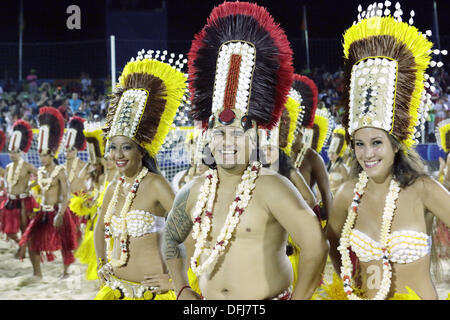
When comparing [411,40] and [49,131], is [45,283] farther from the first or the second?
[411,40]

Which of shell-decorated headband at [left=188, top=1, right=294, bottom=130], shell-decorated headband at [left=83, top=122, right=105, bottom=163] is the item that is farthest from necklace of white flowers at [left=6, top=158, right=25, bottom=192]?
shell-decorated headband at [left=188, top=1, right=294, bottom=130]

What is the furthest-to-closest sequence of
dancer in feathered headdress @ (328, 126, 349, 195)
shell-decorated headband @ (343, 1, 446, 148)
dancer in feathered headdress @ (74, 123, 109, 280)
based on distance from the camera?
1. dancer in feathered headdress @ (328, 126, 349, 195)
2. dancer in feathered headdress @ (74, 123, 109, 280)
3. shell-decorated headband @ (343, 1, 446, 148)

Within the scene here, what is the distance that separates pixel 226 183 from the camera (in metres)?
2.99

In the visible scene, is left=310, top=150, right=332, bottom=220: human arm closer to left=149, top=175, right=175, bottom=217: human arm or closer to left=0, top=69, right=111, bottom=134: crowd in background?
left=149, top=175, right=175, bottom=217: human arm

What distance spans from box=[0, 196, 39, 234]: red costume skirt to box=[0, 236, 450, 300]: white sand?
0.58m

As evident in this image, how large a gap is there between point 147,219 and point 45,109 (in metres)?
5.40

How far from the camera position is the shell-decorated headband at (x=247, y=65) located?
9.66 ft

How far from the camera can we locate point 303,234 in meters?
2.63

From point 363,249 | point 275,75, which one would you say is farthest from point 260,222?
point 275,75

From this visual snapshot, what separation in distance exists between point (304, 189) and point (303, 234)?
2437 mm

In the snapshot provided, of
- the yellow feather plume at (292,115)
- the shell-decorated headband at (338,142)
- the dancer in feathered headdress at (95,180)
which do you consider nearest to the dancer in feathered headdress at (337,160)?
the shell-decorated headband at (338,142)

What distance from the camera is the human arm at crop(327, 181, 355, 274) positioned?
312 centimetres

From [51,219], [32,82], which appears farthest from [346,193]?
[32,82]

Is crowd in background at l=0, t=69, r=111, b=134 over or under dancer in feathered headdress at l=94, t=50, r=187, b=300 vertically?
over
